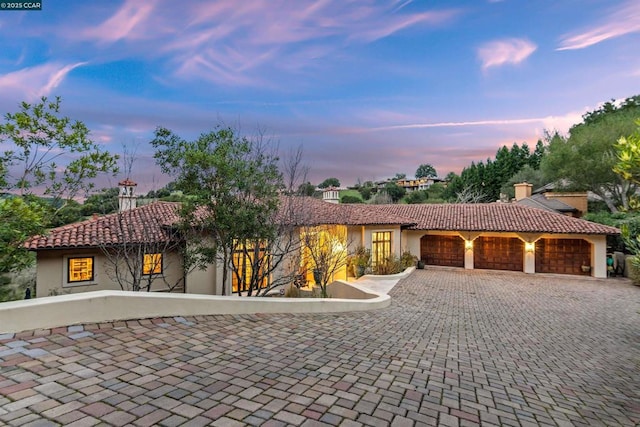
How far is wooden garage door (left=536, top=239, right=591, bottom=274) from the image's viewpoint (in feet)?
60.1

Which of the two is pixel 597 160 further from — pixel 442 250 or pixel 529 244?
pixel 442 250

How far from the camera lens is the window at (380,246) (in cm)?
1844

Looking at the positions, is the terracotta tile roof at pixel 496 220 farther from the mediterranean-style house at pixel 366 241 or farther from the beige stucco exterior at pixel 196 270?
the beige stucco exterior at pixel 196 270

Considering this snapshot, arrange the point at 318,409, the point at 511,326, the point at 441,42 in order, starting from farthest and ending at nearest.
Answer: the point at 441,42
the point at 511,326
the point at 318,409

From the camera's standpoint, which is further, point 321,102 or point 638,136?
point 321,102

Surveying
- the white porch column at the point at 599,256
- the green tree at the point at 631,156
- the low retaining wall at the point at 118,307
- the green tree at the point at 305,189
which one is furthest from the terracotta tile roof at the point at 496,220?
the low retaining wall at the point at 118,307

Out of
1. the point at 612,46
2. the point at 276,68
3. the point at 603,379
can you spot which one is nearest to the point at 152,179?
the point at 276,68

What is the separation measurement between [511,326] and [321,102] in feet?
48.8

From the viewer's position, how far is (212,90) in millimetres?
15242

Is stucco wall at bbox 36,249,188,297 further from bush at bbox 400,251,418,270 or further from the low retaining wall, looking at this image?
bush at bbox 400,251,418,270

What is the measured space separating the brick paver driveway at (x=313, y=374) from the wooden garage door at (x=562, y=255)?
1233 centimetres

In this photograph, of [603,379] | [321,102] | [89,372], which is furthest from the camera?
[321,102]

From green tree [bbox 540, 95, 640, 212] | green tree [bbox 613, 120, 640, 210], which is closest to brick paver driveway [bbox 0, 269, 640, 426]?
green tree [bbox 613, 120, 640, 210]

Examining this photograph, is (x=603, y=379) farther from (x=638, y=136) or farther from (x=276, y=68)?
(x=276, y=68)
